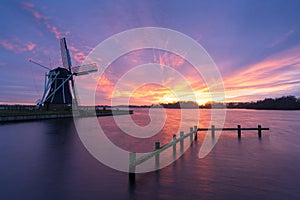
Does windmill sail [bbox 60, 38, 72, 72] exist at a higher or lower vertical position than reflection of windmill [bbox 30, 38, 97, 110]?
higher

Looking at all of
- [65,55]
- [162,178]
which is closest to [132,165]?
[162,178]

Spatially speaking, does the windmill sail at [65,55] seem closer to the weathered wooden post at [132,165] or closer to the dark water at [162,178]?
the dark water at [162,178]

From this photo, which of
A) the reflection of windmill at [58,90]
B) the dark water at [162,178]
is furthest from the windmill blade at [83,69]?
the dark water at [162,178]

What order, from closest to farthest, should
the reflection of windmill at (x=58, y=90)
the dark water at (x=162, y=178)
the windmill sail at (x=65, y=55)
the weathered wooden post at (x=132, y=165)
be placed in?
the dark water at (x=162, y=178) → the weathered wooden post at (x=132, y=165) → the reflection of windmill at (x=58, y=90) → the windmill sail at (x=65, y=55)

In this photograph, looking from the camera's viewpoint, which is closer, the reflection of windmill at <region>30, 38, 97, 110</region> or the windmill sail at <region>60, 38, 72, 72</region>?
the reflection of windmill at <region>30, 38, 97, 110</region>

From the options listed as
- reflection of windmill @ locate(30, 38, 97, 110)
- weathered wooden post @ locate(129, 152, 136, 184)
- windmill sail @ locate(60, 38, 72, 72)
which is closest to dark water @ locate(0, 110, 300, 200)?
weathered wooden post @ locate(129, 152, 136, 184)

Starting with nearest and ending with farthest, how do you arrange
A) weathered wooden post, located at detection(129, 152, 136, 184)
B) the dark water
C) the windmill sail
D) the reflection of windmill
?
the dark water
weathered wooden post, located at detection(129, 152, 136, 184)
the reflection of windmill
the windmill sail

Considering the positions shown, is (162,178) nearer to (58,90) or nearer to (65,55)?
(58,90)

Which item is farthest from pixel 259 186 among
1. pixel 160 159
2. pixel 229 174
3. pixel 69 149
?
pixel 69 149

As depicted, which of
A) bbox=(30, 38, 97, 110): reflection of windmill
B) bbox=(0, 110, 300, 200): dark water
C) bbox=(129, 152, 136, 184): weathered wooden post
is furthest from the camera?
bbox=(30, 38, 97, 110): reflection of windmill

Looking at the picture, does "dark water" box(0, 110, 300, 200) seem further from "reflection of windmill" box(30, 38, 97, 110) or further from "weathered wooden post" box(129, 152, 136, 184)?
"reflection of windmill" box(30, 38, 97, 110)

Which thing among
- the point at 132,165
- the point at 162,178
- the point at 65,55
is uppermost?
the point at 65,55

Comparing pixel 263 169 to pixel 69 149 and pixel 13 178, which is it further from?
pixel 69 149

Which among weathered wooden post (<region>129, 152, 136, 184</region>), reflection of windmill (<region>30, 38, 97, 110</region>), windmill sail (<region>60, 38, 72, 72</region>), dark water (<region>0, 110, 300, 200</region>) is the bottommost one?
dark water (<region>0, 110, 300, 200</region>)
